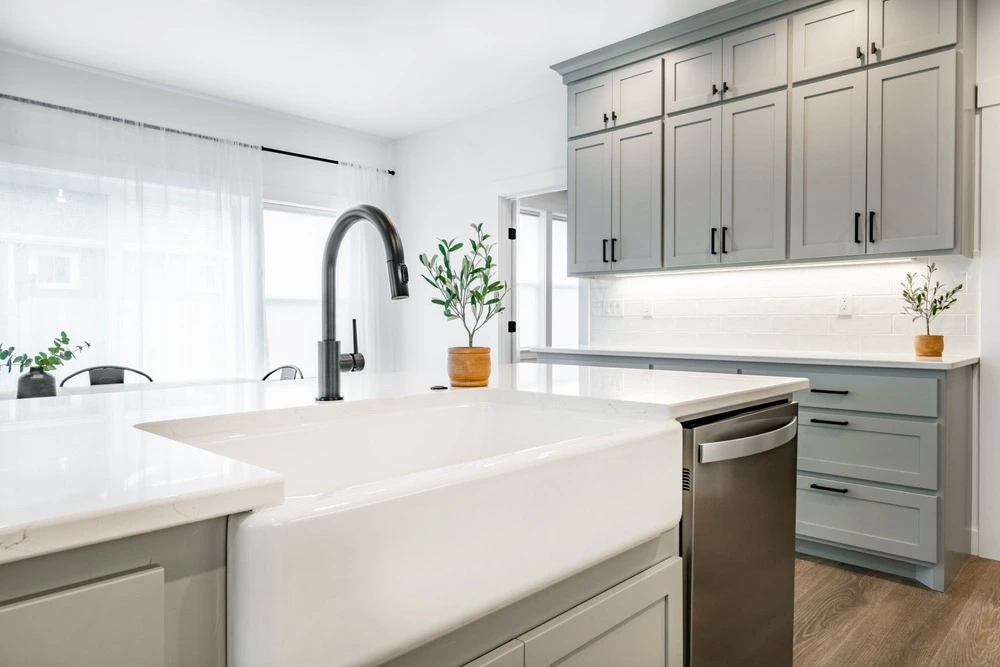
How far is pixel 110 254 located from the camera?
4.11 metres

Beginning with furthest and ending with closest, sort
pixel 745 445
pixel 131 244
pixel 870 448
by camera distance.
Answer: pixel 131 244, pixel 870 448, pixel 745 445

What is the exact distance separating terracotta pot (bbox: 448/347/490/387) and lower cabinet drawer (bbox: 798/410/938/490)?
6.38ft

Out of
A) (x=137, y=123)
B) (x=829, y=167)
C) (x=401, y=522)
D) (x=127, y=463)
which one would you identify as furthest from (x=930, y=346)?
(x=137, y=123)

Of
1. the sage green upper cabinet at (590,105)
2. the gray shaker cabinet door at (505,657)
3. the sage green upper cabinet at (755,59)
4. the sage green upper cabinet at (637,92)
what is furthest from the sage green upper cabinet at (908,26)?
the gray shaker cabinet door at (505,657)

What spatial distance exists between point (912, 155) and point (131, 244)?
445 centimetres

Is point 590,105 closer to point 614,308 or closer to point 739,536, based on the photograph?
point 614,308

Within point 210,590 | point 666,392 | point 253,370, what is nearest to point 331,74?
point 253,370

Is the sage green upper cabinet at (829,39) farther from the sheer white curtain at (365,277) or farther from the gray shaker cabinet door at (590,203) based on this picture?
the sheer white curtain at (365,277)

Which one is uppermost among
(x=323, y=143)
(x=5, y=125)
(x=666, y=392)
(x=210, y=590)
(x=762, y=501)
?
(x=323, y=143)

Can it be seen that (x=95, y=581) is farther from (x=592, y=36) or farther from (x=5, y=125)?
(x=5, y=125)

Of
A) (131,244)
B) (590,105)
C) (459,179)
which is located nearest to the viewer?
(590,105)

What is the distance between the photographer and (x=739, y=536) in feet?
4.36

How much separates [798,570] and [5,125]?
193 inches

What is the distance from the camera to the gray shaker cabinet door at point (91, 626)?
0.46 meters
